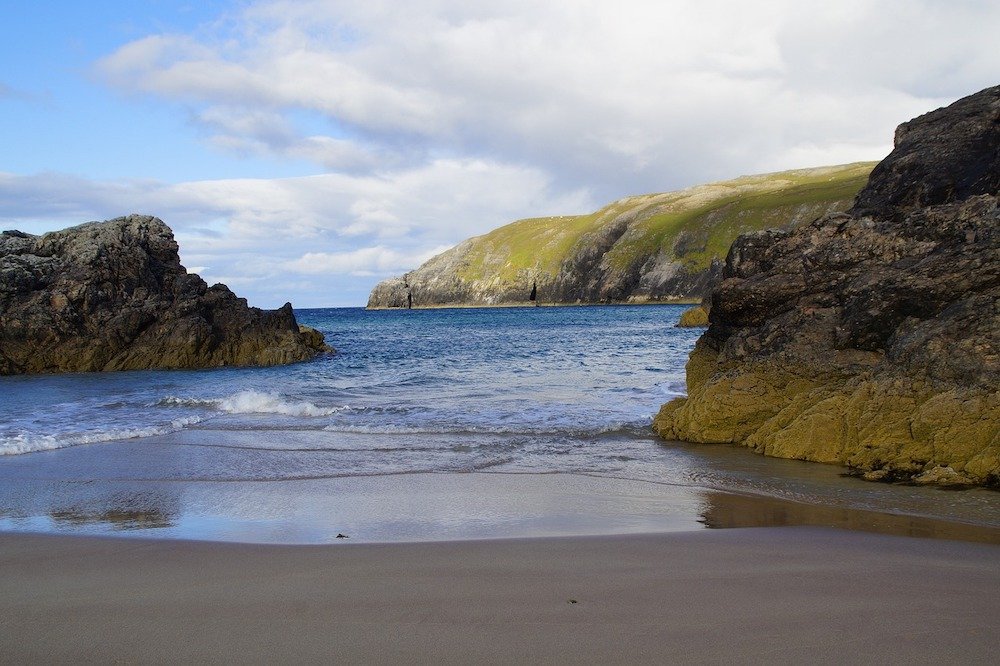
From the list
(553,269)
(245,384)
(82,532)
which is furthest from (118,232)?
(553,269)

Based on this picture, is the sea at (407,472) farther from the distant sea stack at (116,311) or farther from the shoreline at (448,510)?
the distant sea stack at (116,311)

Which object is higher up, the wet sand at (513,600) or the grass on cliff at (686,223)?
the grass on cliff at (686,223)

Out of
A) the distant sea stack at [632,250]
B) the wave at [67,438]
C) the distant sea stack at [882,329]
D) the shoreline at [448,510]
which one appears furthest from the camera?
the distant sea stack at [632,250]

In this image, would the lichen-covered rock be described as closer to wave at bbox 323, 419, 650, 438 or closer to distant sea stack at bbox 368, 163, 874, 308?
wave at bbox 323, 419, 650, 438

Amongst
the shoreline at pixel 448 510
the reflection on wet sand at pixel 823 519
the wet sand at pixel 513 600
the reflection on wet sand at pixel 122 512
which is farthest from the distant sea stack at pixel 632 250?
the wet sand at pixel 513 600

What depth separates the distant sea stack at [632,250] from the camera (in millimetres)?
132625

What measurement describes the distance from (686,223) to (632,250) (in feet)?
38.7

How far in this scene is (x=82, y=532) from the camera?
7098mm

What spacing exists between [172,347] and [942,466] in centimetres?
2961

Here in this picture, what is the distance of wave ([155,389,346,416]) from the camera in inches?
681

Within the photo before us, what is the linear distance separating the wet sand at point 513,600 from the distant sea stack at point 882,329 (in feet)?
11.1

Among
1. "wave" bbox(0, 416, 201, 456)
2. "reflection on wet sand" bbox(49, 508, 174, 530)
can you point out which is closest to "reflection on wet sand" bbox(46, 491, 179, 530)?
"reflection on wet sand" bbox(49, 508, 174, 530)

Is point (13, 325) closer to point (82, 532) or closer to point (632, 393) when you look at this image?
point (632, 393)

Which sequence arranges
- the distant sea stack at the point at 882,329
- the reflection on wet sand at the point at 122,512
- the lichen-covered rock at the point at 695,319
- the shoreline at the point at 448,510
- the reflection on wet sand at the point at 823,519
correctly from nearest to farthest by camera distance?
the reflection on wet sand at the point at 823,519 → the shoreline at the point at 448,510 → the reflection on wet sand at the point at 122,512 → the distant sea stack at the point at 882,329 → the lichen-covered rock at the point at 695,319
